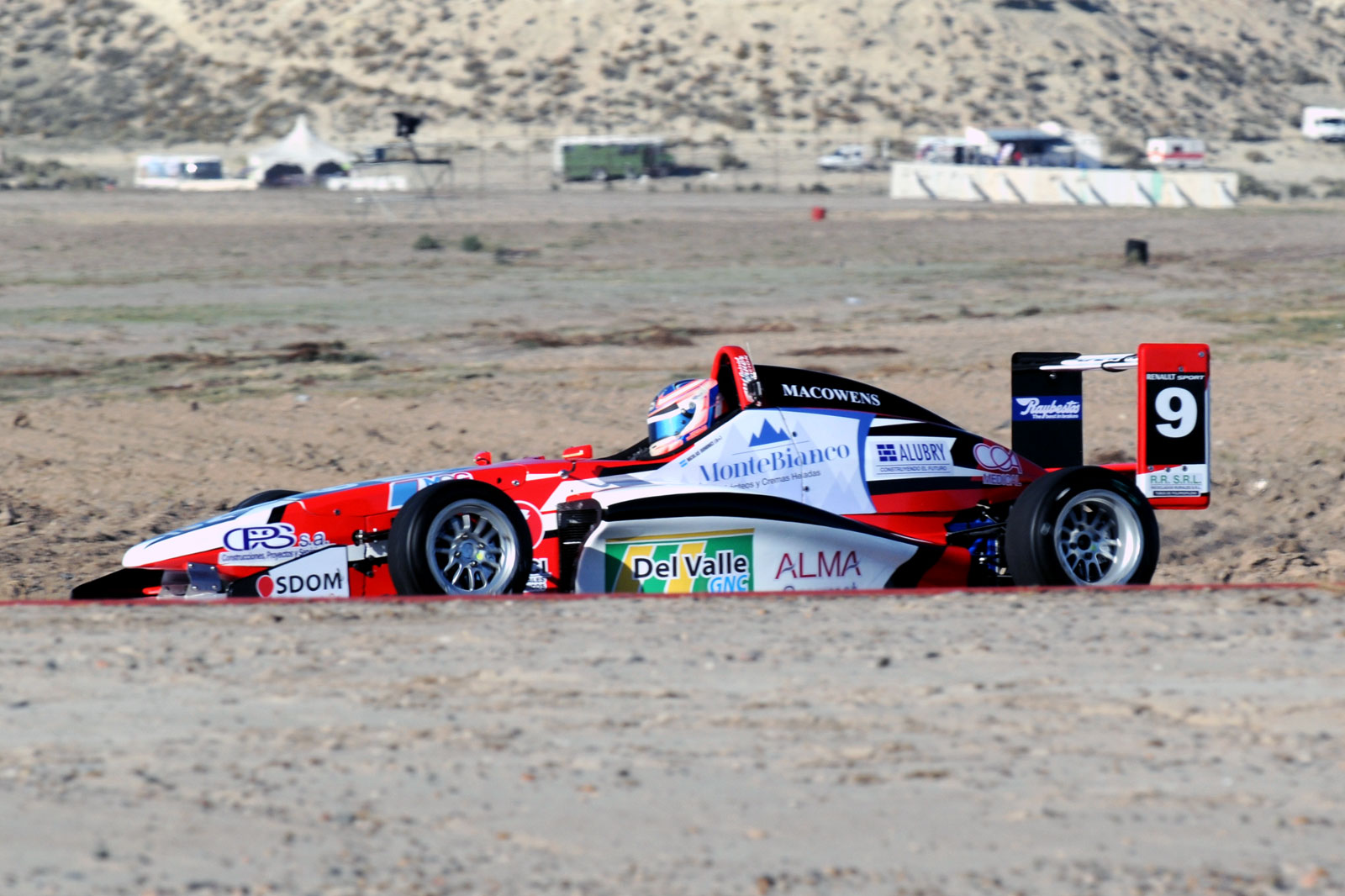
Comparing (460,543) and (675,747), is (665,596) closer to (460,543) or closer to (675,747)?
(460,543)

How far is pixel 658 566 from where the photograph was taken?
8148mm

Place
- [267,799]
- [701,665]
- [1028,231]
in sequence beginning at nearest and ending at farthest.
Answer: [267,799] → [701,665] → [1028,231]

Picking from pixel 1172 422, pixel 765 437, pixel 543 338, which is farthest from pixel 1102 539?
pixel 543 338

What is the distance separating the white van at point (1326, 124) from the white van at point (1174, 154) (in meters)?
10.5

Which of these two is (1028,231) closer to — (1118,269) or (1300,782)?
(1118,269)

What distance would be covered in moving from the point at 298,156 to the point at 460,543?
147 feet

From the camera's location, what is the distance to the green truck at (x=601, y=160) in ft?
178

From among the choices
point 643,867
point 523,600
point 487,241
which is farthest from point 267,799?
point 487,241

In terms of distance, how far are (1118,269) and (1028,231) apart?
807 cm

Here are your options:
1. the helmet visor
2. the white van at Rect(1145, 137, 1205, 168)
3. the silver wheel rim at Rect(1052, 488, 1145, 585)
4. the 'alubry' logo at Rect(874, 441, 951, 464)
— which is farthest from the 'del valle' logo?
the white van at Rect(1145, 137, 1205, 168)

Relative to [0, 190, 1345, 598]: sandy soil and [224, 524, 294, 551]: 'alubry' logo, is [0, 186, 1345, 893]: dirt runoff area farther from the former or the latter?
[224, 524, 294, 551]: 'alubry' logo

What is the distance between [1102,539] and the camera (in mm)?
8625

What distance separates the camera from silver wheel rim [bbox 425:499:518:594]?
7.69 metres

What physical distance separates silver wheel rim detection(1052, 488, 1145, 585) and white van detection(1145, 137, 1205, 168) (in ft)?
174
